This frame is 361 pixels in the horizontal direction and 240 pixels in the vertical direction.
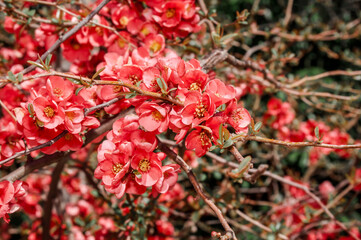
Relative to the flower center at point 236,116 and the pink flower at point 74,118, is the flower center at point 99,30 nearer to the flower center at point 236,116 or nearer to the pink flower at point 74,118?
the pink flower at point 74,118

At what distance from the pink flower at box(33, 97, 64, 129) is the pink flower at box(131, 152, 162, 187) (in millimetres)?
182

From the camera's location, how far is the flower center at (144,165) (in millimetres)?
631

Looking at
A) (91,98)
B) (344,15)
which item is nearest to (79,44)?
(91,98)

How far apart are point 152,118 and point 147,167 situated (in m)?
0.11

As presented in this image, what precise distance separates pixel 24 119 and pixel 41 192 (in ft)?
4.86

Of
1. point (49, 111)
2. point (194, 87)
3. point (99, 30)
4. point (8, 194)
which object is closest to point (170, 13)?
point (99, 30)

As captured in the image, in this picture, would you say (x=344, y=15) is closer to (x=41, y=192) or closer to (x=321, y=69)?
(x=321, y=69)

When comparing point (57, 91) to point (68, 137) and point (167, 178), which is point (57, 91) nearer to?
point (68, 137)

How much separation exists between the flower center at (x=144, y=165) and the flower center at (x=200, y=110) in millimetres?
147

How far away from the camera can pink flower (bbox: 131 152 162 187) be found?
0.63 meters

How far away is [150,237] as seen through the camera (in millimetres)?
1521

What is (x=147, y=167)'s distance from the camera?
64 cm

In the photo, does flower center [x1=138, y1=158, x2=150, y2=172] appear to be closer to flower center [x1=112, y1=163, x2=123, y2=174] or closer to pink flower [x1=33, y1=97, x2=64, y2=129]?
flower center [x1=112, y1=163, x2=123, y2=174]

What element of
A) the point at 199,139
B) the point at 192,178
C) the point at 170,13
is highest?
the point at 170,13
